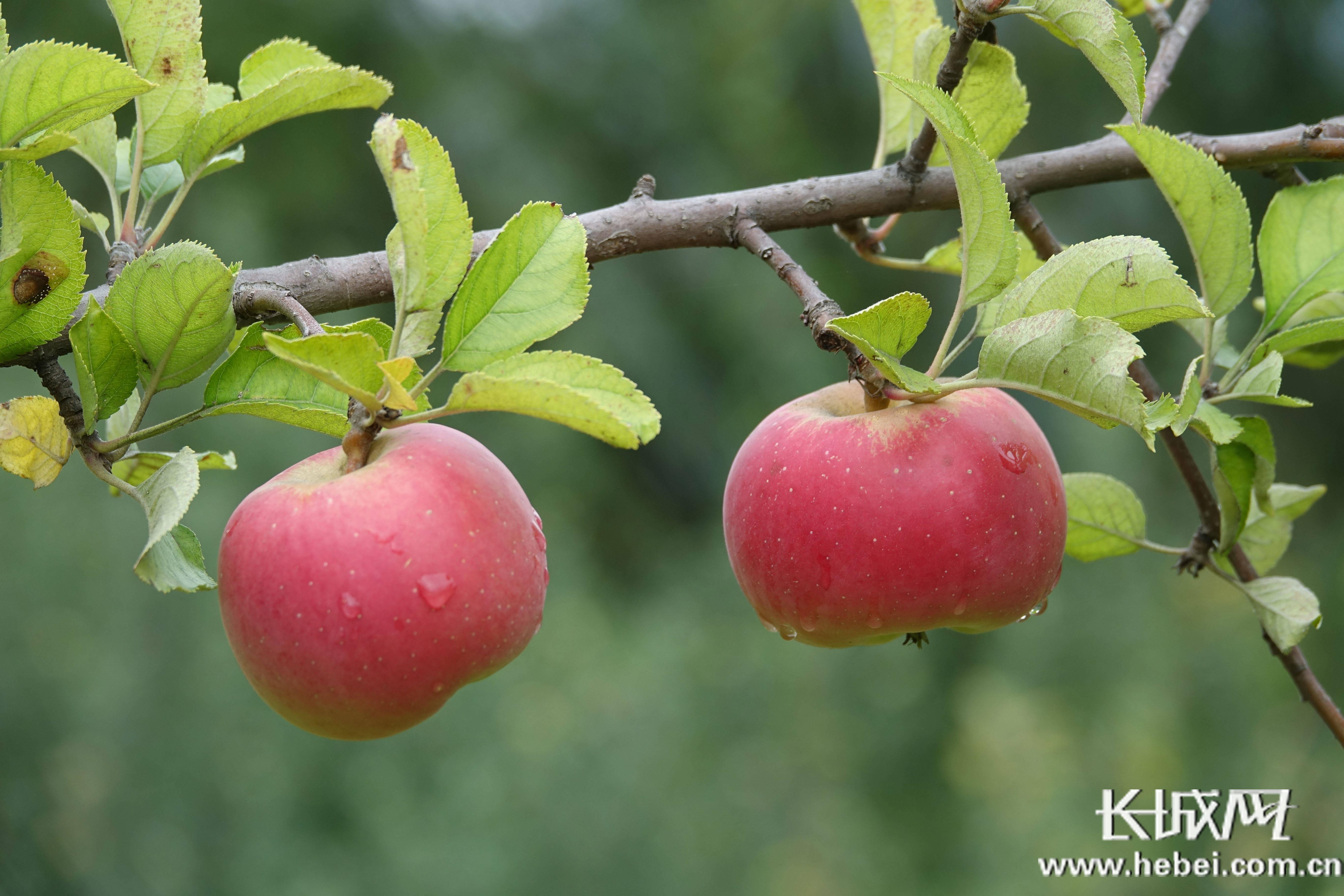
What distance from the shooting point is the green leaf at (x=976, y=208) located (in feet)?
1.27

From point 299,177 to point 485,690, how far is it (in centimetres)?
Result: 191

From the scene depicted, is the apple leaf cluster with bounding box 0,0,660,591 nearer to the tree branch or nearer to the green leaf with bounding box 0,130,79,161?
the green leaf with bounding box 0,130,79,161

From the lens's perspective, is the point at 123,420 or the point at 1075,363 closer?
the point at 1075,363

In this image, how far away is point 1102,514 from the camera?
0.64 m

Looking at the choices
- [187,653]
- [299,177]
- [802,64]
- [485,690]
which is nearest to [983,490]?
[187,653]

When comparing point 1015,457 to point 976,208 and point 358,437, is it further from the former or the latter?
point 358,437

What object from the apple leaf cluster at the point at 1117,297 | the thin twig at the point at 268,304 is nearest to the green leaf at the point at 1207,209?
the apple leaf cluster at the point at 1117,297

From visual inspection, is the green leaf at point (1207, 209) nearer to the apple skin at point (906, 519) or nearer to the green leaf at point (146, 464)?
the apple skin at point (906, 519)

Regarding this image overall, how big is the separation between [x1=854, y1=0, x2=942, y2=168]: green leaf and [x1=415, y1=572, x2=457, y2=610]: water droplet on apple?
1.24 feet

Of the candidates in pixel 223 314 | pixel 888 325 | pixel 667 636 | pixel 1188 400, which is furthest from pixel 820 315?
pixel 667 636

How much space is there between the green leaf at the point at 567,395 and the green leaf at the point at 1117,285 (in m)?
0.17

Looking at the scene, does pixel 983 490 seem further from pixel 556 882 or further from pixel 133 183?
pixel 556 882

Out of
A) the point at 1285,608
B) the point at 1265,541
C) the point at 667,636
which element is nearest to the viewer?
the point at 1285,608

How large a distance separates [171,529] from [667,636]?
2472 millimetres
